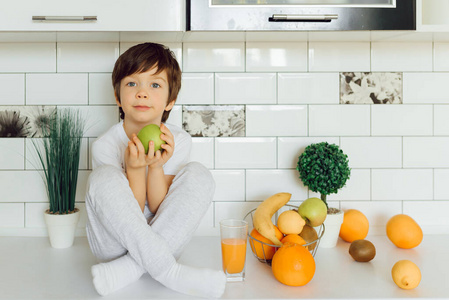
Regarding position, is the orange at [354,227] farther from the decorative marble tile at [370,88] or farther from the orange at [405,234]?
the decorative marble tile at [370,88]

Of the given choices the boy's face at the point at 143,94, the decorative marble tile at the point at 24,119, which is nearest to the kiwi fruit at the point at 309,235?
the boy's face at the point at 143,94

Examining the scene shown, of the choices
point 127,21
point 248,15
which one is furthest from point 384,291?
point 127,21

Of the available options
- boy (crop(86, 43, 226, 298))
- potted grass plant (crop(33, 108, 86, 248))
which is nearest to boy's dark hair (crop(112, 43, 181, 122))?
boy (crop(86, 43, 226, 298))

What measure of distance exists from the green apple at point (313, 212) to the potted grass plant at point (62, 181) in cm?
70

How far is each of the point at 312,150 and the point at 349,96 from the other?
0.92ft

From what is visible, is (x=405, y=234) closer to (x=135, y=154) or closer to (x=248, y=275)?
(x=248, y=275)

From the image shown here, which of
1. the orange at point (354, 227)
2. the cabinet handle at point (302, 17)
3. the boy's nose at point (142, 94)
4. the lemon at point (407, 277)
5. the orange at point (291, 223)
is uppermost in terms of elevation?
the cabinet handle at point (302, 17)

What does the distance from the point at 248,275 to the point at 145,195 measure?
346 mm

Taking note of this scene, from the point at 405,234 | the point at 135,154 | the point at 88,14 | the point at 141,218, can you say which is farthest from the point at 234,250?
the point at 88,14

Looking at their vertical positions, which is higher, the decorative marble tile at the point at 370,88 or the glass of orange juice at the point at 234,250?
the decorative marble tile at the point at 370,88

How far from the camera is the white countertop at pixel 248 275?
901 mm

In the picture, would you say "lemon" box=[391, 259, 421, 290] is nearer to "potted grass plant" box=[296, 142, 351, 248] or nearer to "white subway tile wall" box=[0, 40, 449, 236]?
"potted grass plant" box=[296, 142, 351, 248]

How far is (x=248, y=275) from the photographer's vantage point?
1.02 m

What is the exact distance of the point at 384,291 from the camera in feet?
3.02
